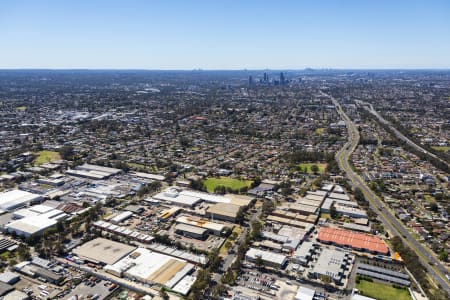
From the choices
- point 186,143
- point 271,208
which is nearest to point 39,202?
point 271,208

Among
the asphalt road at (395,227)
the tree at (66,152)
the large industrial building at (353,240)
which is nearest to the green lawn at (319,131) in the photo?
the asphalt road at (395,227)

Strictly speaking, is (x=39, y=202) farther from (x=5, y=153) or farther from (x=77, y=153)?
(x=5, y=153)

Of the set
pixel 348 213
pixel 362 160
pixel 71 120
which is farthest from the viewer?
pixel 71 120

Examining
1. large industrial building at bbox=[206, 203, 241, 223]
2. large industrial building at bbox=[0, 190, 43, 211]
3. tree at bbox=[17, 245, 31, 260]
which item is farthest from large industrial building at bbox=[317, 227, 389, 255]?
large industrial building at bbox=[0, 190, 43, 211]

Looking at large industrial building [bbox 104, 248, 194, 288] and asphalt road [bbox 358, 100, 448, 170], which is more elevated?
asphalt road [bbox 358, 100, 448, 170]

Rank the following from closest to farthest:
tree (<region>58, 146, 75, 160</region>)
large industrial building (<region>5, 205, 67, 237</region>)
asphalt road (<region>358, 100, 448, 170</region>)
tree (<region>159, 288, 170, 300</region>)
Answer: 1. tree (<region>159, 288, 170, 300</region>)
2. large industrial building (<region>5, 205, 67, 237</region>)
3. tree (<region>58, 146, 75, 160</region>)
4. asphalt road (<region>358, 100, 448, 170</region>)

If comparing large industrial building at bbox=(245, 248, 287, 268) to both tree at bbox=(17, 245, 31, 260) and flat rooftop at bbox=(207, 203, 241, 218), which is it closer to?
flat rooftop at bbox=(207, 203, 241, 218)
